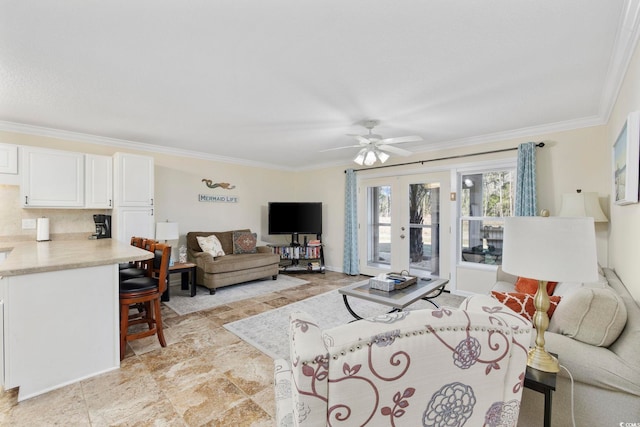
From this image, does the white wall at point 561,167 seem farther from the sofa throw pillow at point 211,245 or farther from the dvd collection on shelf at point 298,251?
the sofa throw pillow at point 211,245

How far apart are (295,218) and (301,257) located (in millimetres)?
834

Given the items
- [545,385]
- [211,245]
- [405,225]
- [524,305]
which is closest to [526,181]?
[405,225]

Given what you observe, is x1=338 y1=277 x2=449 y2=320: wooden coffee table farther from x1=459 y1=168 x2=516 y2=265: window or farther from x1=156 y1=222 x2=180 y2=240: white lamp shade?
x1=156 y1=222 x2=180 y2=240: white lamp shade

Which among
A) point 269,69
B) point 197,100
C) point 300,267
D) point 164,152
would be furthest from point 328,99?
point 300,267

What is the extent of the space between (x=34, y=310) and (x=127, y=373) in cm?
80

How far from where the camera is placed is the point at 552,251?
1182 mm

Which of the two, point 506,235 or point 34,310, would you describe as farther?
point 34,310

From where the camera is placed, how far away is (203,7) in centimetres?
159

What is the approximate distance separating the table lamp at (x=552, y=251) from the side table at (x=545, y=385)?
5cm

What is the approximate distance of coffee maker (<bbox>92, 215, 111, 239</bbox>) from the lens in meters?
4.11

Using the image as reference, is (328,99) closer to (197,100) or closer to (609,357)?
(197,100)

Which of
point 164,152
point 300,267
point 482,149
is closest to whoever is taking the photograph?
point 482,149

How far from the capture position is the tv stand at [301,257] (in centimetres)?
592

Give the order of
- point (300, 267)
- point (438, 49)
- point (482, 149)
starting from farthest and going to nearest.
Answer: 1. point (300, 267)
2. point (482, 149)
3. point (438, 49)
